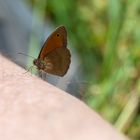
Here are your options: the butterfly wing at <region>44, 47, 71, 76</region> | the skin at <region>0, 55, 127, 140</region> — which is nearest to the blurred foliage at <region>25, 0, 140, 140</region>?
the butterfly wing at <region>44, 47, 71, 76</region>

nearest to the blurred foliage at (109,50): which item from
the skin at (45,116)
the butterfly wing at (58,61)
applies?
the butterfly wing at (58,61)

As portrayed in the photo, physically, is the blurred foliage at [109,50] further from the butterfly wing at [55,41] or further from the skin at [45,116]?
the skin at [45,116]

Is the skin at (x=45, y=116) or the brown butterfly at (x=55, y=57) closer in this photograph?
the skin at (x=45, y=116)

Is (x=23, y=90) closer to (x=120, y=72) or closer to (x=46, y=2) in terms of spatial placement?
(x=120, y=72)

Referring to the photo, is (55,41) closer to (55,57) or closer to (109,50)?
(55,57)

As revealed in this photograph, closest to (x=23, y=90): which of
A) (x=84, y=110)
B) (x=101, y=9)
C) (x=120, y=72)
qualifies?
(x=84, y=110)
